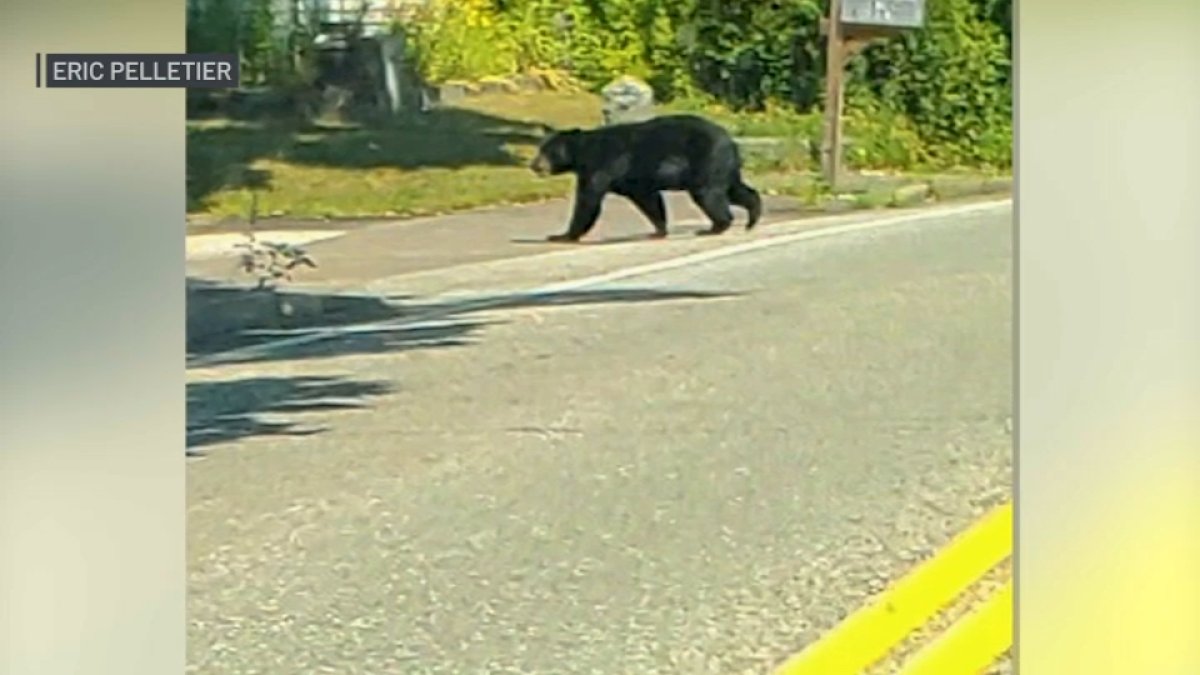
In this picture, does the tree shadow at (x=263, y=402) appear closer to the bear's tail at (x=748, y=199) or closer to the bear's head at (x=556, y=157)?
the bear's head at (x=556, y=157)

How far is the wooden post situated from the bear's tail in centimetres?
12

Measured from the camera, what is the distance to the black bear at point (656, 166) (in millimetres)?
4355

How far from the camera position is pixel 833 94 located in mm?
4371

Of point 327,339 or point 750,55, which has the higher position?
point 750,55

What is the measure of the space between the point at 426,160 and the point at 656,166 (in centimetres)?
39

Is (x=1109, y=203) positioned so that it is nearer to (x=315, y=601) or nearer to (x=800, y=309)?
(x=800, y=309)

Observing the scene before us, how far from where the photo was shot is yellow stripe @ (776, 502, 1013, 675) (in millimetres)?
4395

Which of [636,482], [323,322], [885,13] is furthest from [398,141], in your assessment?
[885,13]

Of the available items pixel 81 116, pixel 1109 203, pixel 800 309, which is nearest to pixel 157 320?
pixel 81 116

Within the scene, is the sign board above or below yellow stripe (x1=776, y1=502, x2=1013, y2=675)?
above

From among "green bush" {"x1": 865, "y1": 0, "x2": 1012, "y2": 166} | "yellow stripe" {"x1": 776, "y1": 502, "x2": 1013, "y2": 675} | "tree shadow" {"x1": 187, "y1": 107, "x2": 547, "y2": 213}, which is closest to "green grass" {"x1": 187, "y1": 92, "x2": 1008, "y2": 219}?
"tree shadow" {"x1": 187, "y1": 107, "x2": 547, "y2": 213}

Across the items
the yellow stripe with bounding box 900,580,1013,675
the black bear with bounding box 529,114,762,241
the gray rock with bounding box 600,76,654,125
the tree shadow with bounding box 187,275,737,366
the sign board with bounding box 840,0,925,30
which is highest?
the sign board with bounding box 840,0,925,30

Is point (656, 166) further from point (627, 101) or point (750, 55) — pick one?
point (750, 55)

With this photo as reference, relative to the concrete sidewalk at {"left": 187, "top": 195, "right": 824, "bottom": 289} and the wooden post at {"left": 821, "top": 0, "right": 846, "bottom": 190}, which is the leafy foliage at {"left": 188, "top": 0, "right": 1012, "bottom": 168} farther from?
the concrete sidewalk at {"left": 187, "top": 195, "right": 824, "bottom": 289}
